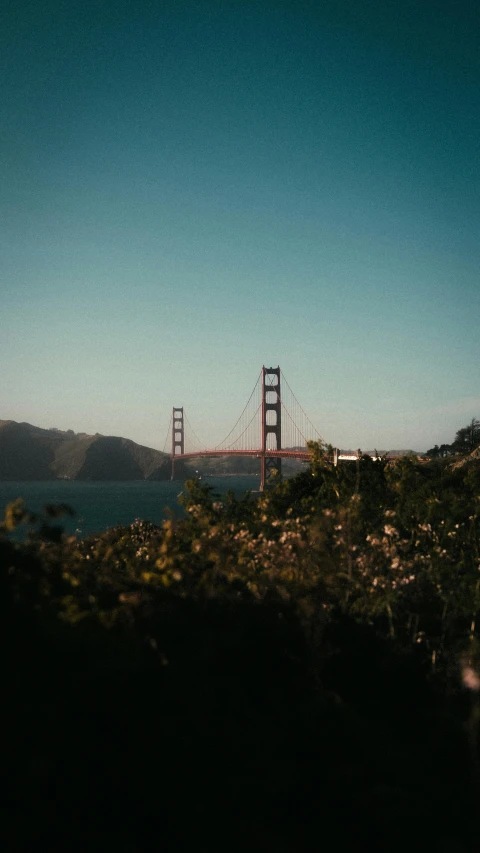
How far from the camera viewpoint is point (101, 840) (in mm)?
1689

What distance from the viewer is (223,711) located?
2.13 m

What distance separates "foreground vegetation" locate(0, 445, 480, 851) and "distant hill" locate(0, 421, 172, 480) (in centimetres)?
10547

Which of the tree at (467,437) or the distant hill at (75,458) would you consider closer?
the tree at (467,437)

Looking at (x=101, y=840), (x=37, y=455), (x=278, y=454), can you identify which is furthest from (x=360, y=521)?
(x=37, y=455)

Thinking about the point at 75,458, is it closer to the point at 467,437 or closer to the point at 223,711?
the point at 467,437

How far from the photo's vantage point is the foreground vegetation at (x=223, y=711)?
1.75m

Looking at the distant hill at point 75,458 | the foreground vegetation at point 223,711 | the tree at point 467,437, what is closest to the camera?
the foreground vegetation at point 223,711

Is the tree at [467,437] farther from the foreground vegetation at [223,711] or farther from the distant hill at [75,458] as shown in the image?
the distant hill at [75,458]

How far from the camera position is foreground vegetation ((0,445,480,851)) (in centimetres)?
175

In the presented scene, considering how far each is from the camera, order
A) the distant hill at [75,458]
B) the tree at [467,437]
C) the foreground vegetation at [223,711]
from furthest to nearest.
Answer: the distant hill at [75,458] < the tree at [467,437] < the foreground vegetation at [223,711]

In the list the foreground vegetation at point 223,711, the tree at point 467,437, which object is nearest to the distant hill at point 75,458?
the tree at point 467,437

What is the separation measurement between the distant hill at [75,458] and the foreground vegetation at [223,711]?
105471 millimetres

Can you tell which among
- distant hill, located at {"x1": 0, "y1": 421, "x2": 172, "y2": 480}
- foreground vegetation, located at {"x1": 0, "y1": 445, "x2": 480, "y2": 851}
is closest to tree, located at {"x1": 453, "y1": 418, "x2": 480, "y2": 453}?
foreground vegetation, located at {"x1": 0, "y1": 445, "x2": 480, "y2": 851}

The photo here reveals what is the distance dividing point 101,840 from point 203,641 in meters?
0.79
